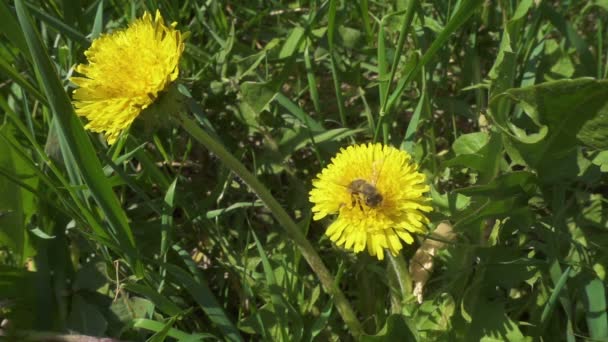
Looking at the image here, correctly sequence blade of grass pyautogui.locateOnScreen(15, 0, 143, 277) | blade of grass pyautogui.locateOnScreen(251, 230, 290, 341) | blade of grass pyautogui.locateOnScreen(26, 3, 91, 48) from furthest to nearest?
blade of grass pyautogui.locateOnScreen(26, 3, 91, 48) < blade of grass pyautogui.locateOnScreen(251, 230, 290, 341) < blade of grass pyautogui.locateOnScreen(15, 0, 143, 277)

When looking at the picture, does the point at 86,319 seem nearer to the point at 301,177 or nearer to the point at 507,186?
the point at 301,177

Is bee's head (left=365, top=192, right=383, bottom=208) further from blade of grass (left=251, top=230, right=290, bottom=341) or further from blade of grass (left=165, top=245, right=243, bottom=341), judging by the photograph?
blade of grass (left=165, top=245, right=243, bottom=341)

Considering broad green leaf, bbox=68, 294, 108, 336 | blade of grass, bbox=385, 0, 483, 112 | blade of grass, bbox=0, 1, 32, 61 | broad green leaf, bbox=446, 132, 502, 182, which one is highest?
blade of grass, bbox=0, 1, 32, 61

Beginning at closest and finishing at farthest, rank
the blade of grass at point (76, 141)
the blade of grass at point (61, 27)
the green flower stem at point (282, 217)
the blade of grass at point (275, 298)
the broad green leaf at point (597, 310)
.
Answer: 1. the blade of grass at point (76, 141)
2. the green flower stem at point (282, 217)
3. the broad green leaf at point (597, 310)
4. the blade of grass at point (275, 298)
5. the blade of grass at point (61, 27)

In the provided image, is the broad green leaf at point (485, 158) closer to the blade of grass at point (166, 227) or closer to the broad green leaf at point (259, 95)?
the broad green leaf at point (259, 95)

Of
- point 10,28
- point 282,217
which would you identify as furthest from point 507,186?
point 10,28

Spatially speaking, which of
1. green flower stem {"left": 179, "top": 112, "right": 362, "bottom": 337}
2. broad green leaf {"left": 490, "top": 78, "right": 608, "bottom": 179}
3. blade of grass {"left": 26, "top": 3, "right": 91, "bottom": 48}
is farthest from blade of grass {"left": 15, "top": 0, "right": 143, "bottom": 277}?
broad green leaf {"left": 490, "top": 78, "right": 608, "bottom": 179}

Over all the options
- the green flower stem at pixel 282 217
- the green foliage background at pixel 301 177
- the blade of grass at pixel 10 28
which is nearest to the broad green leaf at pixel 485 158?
the green foliage background at pixel 301 177
